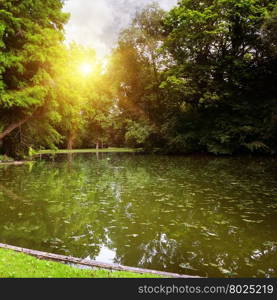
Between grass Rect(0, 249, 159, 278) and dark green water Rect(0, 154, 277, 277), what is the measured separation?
1.07 m

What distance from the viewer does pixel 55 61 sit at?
1903 centimetres

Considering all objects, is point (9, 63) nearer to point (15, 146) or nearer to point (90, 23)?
point (90, 23)

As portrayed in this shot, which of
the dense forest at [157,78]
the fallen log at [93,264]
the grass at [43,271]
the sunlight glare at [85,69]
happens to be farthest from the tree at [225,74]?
the grass at [43,271]

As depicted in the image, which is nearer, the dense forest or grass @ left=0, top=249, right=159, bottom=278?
grass @ left=0, top=249, right=159, bottom=278

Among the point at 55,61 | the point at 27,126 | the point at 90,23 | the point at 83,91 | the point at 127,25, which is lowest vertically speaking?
the point at 27,126

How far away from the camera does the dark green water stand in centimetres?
512

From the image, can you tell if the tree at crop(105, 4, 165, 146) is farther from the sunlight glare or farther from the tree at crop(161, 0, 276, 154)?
the sunlight glare

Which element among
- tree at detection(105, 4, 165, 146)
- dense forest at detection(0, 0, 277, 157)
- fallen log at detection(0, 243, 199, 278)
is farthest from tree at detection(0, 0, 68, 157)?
tree at detection(105, 4, 165, 146)

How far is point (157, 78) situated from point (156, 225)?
3576 cm

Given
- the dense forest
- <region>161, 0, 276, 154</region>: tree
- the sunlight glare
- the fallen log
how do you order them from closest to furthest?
1. the fallen log
2. the dense forest
3. the sunlight glare
4. <region>161, 0, 276, 154</region>: tree

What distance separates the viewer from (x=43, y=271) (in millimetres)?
3920

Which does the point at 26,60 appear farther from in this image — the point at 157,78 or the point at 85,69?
the point at 157,78

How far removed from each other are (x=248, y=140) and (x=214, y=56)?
10595 millimetres
